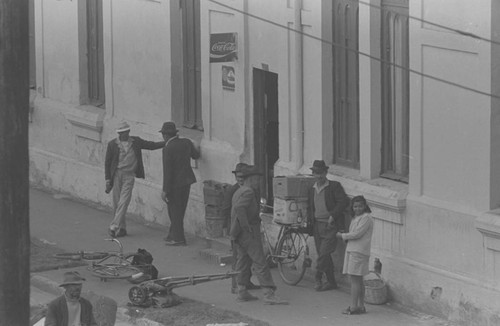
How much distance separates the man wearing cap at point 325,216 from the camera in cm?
1605

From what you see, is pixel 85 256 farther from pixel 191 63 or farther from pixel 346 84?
pixel 191 63

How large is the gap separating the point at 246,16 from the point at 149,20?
9.31 feet

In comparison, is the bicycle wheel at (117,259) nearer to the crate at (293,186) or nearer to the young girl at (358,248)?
the crate at (293,186)

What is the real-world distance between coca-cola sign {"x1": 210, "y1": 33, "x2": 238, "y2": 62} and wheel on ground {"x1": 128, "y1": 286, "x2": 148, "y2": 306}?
418cm

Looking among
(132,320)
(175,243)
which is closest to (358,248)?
(132,320)

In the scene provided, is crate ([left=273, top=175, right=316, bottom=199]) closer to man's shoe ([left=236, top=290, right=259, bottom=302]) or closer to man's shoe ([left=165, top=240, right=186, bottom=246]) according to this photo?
man's shoe ([left=236, top=290, right=259, bottom=302])

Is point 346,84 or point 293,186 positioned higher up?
point 346,84

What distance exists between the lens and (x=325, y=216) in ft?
53.2

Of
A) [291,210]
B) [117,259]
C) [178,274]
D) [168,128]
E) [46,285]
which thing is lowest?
[46,285]

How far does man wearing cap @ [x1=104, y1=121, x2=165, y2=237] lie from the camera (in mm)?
19297

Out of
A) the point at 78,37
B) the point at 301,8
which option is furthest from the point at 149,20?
the point at 301,8

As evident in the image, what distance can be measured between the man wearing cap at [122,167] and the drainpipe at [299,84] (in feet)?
8.92

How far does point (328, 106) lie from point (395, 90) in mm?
1251

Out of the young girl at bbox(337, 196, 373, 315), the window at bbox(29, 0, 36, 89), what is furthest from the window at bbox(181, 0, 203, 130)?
the young girl at bbox(337, 196, 373, 315)
